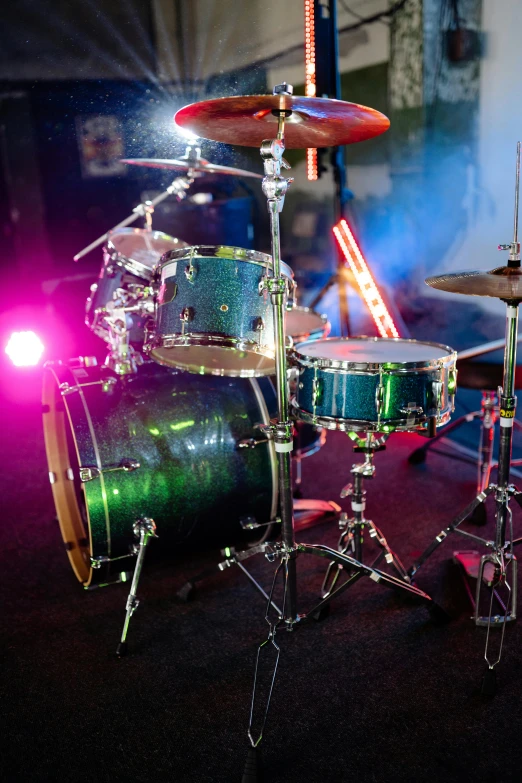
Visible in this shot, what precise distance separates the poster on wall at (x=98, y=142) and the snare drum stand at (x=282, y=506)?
1.85 meters

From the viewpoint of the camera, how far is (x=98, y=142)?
3.82 metres

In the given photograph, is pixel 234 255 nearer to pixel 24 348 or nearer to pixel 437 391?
pixel 437 391

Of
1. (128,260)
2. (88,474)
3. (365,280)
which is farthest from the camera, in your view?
(365,280)

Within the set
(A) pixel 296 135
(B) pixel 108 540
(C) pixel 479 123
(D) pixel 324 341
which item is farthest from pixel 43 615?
(C) pixel 479 123

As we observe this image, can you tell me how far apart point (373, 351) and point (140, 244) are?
1.34 metres

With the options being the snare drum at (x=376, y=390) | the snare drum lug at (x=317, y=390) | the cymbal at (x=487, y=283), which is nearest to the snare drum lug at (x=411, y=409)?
the snare drum at (x=376, y=390)

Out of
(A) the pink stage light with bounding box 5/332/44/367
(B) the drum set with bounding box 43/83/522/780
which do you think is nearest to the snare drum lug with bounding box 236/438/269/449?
(B) the drum set with bounding box 43/83/522/780

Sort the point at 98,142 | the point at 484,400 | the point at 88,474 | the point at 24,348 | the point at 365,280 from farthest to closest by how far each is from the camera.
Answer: the point at 24,348
the point at 365,280
the point at 98,142
the point at 484,400
the point at 88,474

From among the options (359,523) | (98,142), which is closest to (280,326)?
(359,523)

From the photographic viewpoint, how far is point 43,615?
242 centimetres

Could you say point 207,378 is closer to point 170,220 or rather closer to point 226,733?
point 226,733

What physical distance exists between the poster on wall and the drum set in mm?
1065

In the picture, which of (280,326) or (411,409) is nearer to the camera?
(280,326)

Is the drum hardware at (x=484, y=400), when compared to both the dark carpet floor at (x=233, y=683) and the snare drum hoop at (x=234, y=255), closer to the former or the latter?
the dark carpet floor at (x=233, y=683)
